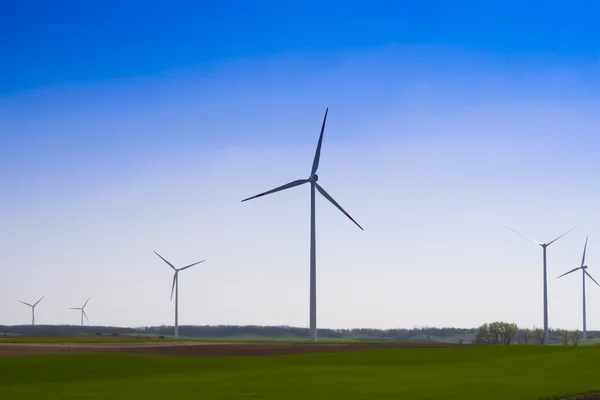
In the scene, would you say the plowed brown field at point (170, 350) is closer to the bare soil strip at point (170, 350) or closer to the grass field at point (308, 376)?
the bare soil strip at point (170, 350)

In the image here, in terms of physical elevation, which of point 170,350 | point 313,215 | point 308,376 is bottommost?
point 170,350

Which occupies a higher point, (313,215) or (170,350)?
(313,215)

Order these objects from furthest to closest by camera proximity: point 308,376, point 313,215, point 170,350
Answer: point 313,215, point 170,350, point 308,376

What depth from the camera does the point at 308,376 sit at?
190 feet

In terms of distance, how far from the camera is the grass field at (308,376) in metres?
47.2

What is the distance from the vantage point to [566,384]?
177 ft

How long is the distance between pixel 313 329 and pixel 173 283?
192 feet

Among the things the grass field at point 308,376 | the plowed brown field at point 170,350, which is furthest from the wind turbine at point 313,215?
the grass field at point 308,376

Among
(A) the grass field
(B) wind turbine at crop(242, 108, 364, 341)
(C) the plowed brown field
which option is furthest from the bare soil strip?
(B) wind turbine at crop(242, 108, 364, 341)

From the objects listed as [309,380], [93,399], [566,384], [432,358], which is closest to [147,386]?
[93,399]

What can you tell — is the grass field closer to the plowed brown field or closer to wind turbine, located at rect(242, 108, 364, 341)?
the plowed brown field

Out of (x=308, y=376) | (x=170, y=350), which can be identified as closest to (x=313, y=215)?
(x=170, y=350)

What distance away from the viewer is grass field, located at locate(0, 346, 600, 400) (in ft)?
155

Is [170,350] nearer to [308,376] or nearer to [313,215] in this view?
[308,376]
